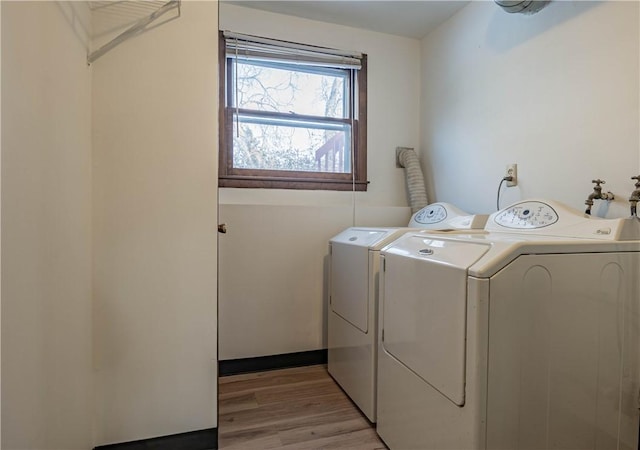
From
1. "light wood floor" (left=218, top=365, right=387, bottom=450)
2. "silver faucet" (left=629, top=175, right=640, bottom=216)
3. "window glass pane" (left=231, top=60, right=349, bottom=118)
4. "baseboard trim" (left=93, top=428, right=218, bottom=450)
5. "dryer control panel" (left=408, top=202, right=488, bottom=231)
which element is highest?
"window glass pane" (left=231, top=60, right=349, bottom=118)

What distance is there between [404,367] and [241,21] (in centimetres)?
228

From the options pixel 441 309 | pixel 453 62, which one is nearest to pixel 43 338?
pixel 441 309

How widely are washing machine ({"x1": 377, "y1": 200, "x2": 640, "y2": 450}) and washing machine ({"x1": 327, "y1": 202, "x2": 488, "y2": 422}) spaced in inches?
13.8

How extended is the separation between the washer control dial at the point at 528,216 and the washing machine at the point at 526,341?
0.12 meters

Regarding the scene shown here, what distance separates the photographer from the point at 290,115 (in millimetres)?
Result: 2438

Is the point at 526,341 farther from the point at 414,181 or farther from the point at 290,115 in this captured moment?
the point at 290,115

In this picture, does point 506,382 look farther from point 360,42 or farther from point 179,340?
point 360,42

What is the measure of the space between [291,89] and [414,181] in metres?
1.11

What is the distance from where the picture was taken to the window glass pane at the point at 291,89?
236 centimetres

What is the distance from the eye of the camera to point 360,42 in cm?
254

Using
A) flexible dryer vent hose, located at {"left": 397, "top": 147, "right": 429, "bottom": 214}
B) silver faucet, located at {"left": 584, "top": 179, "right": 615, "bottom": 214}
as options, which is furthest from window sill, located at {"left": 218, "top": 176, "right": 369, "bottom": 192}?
silver faucet, located at {"left": 584, "top": 179, "right": 615, "bottom": 214}

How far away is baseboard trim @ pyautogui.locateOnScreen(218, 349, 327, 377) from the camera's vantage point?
221 centimetres

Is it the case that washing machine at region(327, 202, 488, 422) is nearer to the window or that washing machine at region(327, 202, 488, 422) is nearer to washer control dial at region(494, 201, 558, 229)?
washer control dial at region(494, 201, 558, 229)

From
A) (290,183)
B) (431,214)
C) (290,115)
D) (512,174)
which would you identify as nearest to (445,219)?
(431,214)
